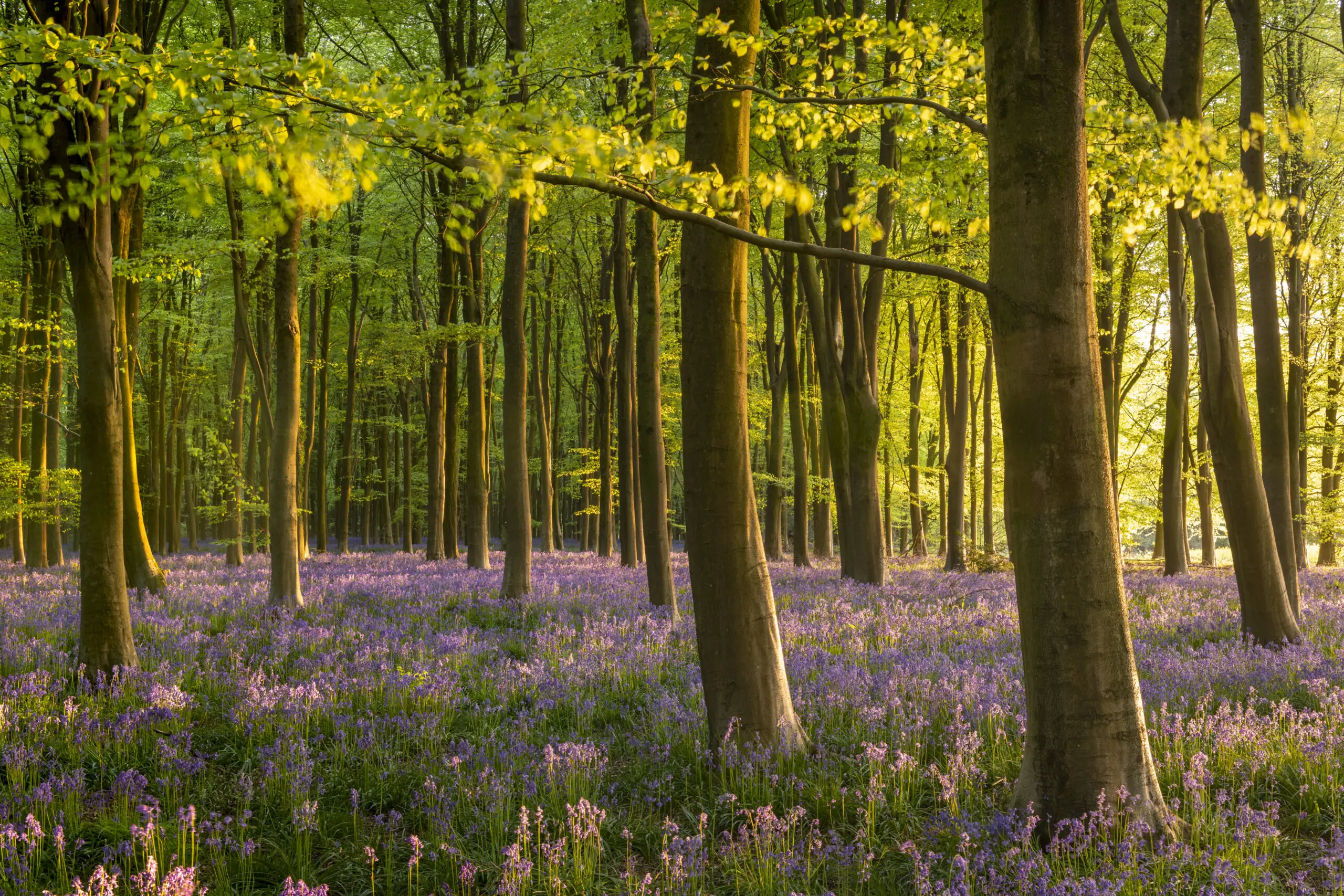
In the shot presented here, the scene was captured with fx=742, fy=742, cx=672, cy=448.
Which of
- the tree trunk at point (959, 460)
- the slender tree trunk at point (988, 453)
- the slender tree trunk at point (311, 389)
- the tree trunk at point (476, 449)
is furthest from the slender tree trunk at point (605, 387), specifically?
the slender tree trunk at point (988, 453)

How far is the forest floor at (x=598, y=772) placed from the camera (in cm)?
349

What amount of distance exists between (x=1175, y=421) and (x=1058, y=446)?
49.1 ft

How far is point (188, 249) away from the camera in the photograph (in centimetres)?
1348

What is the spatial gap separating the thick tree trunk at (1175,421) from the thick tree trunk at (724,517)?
42.8 ft

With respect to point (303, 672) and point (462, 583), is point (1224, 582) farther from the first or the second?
point (303, 672)

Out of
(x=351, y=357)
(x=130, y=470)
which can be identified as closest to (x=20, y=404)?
(x=351, y=357)

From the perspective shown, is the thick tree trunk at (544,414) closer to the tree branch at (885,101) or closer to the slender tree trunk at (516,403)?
Answer: the slender tree trunk at (516,403)

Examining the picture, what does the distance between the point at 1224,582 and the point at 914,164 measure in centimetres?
1225

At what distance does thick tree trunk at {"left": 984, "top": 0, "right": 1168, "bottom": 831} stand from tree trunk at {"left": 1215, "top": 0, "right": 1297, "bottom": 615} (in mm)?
6783

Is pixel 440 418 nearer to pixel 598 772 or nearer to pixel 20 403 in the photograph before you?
pixel 20 403

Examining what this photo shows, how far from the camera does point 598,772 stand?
4.63 meters

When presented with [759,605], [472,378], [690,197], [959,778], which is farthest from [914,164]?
[472,378]

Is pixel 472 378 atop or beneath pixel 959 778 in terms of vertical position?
atop

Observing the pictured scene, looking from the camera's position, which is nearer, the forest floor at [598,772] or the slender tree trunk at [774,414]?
the forest floor at [598,772]
